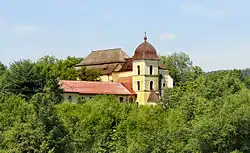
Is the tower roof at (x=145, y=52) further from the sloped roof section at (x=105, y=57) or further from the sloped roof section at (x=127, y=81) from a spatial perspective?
the sloped roof section at (x=105, y=57)

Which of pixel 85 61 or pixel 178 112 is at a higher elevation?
pixel 85 61

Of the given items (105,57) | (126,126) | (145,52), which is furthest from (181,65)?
(126,126)

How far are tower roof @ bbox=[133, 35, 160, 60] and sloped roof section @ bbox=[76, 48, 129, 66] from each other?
4.58 m

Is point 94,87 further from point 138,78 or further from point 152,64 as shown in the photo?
point 152,64

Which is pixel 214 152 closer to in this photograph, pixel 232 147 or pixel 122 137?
pixel 232 147

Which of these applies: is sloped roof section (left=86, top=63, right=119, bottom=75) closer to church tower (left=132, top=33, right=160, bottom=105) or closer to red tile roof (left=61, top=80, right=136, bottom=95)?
red tile roof (left=61, top=80, right=136, bottom=95)

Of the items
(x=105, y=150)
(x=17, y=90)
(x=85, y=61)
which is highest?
(x=85, y=61)

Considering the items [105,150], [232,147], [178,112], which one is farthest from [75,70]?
[232,147]

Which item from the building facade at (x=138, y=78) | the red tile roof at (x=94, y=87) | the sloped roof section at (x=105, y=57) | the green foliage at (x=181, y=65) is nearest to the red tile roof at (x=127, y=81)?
the building facade at (x=138, y=78)

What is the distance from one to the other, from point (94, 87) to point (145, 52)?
23.9 feet

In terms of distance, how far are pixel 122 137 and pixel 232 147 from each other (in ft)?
26.3

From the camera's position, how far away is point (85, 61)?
235 ft

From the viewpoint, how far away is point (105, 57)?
7000cm

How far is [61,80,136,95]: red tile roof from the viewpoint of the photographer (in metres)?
57.3
